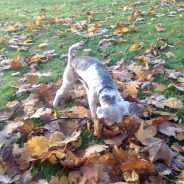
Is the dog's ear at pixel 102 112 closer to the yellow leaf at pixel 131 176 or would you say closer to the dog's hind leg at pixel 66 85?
the yellow leaf at pixel 131 176

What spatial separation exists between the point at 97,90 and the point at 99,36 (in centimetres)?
309

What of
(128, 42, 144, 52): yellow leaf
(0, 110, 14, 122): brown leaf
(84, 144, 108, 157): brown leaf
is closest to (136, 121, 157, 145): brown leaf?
(84, 144, 108, 157): brown leaf

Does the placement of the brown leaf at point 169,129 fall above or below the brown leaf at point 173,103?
above

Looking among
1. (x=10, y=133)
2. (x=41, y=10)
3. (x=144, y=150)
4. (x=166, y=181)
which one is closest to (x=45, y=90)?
(x=10, y=133)

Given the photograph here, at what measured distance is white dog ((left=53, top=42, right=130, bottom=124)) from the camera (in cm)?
300

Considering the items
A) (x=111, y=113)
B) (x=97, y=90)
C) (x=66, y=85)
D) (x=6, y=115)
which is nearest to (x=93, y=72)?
(x=97, y=90)

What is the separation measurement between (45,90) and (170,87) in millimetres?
1345

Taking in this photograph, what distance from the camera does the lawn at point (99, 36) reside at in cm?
448

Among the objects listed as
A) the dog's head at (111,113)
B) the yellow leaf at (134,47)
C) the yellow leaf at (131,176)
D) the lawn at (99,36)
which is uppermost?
the dog's head at (111,113)

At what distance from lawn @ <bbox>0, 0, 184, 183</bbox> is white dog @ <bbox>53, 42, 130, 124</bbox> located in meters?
0.30

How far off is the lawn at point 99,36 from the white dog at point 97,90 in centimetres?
30

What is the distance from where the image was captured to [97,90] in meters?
3.22

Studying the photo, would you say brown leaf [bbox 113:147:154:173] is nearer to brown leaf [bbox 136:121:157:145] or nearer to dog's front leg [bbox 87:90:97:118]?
brown leaf [bbox 136:121:157:145]

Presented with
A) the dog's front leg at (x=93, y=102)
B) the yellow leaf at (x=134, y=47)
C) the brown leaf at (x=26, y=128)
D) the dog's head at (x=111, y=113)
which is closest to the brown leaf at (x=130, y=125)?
the dog's head at (x=111, y=113)
